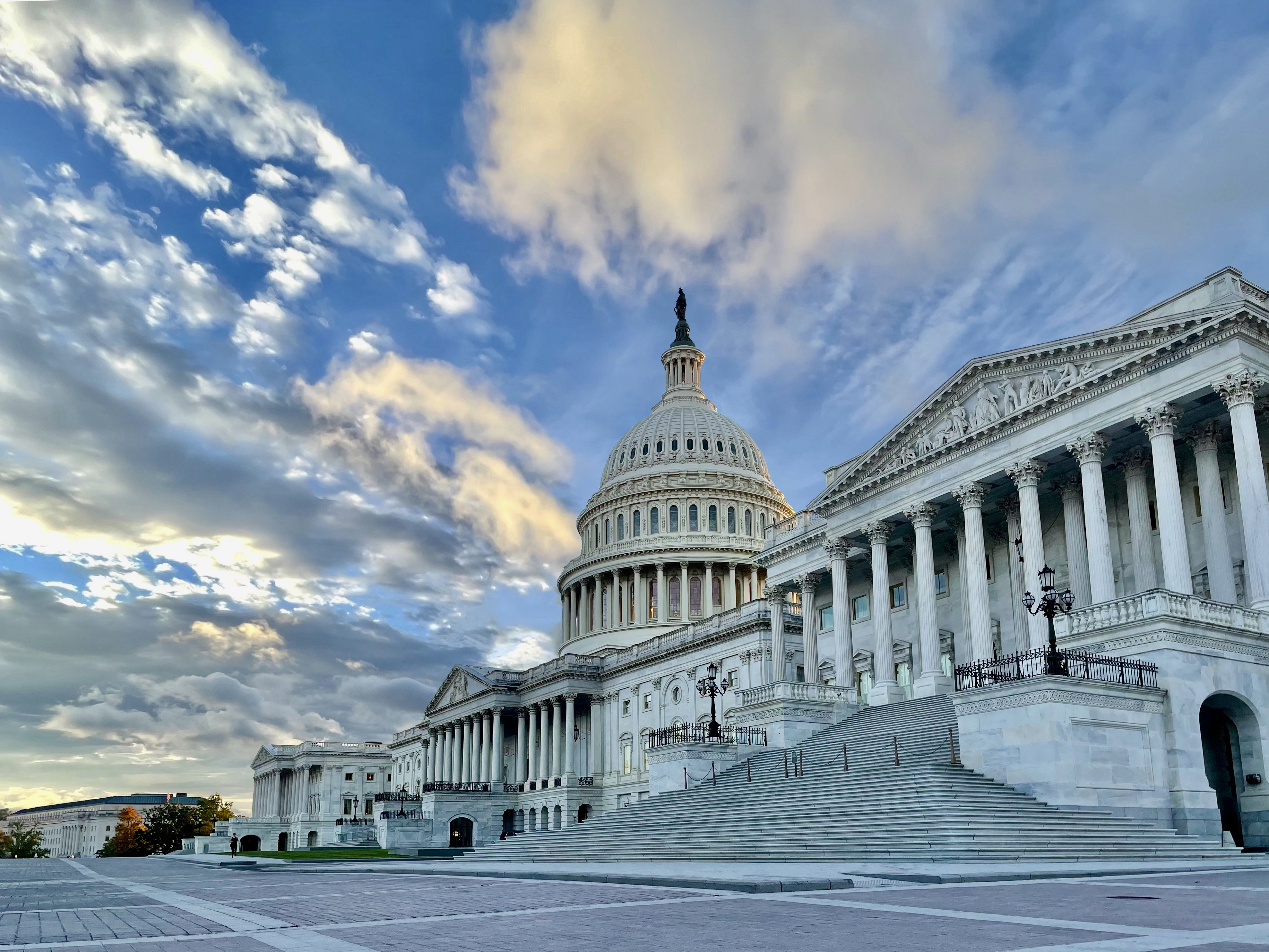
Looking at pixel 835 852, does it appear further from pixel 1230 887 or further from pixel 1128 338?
pixel 1128 338

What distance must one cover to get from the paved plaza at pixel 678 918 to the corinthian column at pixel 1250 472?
1669 cm

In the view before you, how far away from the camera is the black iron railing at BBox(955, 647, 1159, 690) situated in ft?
107

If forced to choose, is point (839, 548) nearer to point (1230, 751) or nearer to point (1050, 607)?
point (1230, 751)

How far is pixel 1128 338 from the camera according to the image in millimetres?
41062

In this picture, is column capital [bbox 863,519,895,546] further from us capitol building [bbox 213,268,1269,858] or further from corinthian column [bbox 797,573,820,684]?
corinthian column [bbox 797,573,820,684]

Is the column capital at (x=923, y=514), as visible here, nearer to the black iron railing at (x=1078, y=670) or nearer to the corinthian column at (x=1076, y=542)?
the corinthian column at (x=1076, y=542)

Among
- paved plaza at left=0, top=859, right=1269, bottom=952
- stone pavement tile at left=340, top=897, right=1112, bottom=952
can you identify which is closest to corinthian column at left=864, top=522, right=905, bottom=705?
paved plaza at left=0, top=859, right=1269, bottom=952

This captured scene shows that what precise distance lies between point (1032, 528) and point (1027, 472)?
2.42m

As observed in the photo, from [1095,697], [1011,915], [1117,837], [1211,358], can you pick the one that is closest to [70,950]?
[1011,915]

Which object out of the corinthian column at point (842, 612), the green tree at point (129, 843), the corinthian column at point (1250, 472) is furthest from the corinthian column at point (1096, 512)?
the green tree at point (129, 843)

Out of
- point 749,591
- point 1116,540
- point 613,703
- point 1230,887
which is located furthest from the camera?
point 749,591

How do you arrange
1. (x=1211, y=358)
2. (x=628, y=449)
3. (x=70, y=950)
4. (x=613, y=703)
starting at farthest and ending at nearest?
(x=628, y=449) < (x=613, y=703) < (x=1211, y=358) < (x=70, y=950)

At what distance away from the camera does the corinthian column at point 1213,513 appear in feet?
128

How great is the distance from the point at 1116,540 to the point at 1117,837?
21065 mm
